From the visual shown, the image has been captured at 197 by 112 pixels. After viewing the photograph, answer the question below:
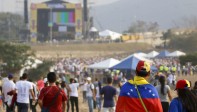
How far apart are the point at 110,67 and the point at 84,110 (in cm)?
1601

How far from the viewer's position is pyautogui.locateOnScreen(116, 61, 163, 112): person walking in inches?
263

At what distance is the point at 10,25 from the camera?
425 ft

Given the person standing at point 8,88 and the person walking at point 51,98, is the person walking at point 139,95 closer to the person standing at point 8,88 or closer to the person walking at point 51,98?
the person walking at point 51,98

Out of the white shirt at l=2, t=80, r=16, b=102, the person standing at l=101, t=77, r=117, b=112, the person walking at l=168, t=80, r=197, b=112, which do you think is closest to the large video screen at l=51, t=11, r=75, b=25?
the white shirt at l=2, t=80, r=16, b=102

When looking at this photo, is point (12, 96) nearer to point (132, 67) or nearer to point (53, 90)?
point (53, 90)

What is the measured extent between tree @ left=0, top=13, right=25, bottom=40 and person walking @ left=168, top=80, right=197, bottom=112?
114 metres

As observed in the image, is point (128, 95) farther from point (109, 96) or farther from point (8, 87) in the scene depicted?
point (8, 87)

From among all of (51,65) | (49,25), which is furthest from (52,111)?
(49,25)

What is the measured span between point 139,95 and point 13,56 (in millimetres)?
38852

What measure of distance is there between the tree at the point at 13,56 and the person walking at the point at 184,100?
35409mm

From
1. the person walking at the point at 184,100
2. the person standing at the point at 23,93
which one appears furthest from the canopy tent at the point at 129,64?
the person walking at the point at 184,100

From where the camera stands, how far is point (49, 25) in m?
100

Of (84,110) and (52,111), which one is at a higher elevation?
(52,111)

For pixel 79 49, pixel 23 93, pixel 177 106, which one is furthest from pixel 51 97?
pixel 79 49
